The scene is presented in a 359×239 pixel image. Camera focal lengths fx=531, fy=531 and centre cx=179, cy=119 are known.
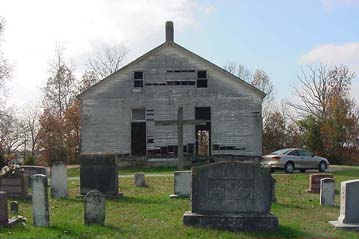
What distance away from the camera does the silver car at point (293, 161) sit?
2916cm

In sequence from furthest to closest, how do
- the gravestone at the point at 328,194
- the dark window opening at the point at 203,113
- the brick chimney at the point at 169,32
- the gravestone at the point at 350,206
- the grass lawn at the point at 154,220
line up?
the brick chimney at the point at 169,32, the dark window opening at the point at 203,113, the gravestone at the point at 328,194, the gravestone at the point at 350,206, the grass lawn at the point at 154,220

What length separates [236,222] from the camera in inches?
435

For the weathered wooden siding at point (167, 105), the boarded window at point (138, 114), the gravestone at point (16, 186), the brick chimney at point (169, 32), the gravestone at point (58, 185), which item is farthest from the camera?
the brick chimney at point (169, 32)

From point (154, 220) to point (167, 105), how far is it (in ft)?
76.7

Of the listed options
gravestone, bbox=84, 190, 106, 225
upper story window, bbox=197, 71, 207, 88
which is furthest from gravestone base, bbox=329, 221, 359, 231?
upper story window, bbox=197, 71, 207, 88

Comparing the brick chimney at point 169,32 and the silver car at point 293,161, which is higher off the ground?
the brick chimney at point 169,32

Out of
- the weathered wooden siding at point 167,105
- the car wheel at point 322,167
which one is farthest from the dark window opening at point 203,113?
the car wheel at point 322,167

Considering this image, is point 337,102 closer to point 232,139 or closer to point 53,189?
point 232,139

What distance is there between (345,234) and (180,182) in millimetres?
6704

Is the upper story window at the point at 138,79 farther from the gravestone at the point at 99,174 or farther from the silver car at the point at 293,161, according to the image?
the gravestone at the point at 99,174

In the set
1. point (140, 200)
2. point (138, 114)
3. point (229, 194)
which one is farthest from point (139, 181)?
point (138, 114)

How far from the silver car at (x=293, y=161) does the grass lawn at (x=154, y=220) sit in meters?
11.0

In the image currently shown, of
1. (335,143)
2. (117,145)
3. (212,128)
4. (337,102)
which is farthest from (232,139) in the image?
(337,102)

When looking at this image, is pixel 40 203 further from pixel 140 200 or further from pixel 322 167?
pixel 322 167
